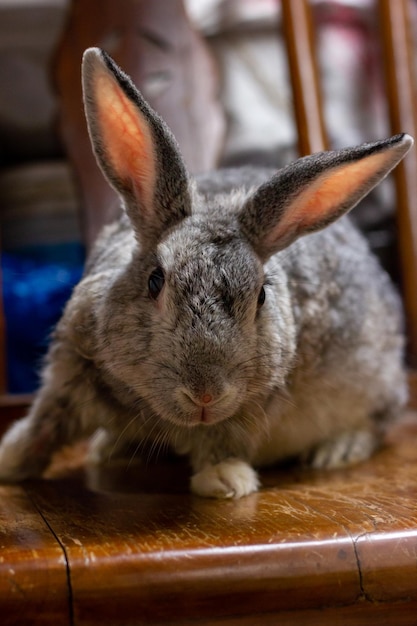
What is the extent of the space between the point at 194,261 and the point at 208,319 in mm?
97

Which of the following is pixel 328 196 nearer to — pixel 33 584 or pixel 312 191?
pixel 312 191

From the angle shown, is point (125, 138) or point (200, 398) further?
point (125, 138)

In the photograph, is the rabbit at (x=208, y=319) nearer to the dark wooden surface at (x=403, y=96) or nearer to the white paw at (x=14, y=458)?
the white paw at (x=14, y=458)

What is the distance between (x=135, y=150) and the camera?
53.9 inches

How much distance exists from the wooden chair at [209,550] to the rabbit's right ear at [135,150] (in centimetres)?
44

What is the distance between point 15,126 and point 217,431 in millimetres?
1792

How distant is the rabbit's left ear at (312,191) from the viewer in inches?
51.8

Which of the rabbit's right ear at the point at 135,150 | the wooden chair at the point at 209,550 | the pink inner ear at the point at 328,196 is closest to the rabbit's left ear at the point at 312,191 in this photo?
the pink inner ear at the point at 328,196

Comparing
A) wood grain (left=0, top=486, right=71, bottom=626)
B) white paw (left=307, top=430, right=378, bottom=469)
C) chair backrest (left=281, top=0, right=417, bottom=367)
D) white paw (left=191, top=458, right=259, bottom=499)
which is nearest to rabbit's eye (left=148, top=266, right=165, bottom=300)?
white paw (left=191, top=458, right=259, bottom=499)

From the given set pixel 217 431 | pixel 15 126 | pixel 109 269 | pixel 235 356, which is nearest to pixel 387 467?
pixel 217 431

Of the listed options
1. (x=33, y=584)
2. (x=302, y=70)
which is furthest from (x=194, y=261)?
(x=302, y=70)

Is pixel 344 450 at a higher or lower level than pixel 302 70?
lower

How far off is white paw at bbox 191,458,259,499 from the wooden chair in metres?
0.03

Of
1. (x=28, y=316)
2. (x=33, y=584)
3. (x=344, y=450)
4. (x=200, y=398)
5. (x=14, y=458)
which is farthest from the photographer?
(x=28, y=316)
